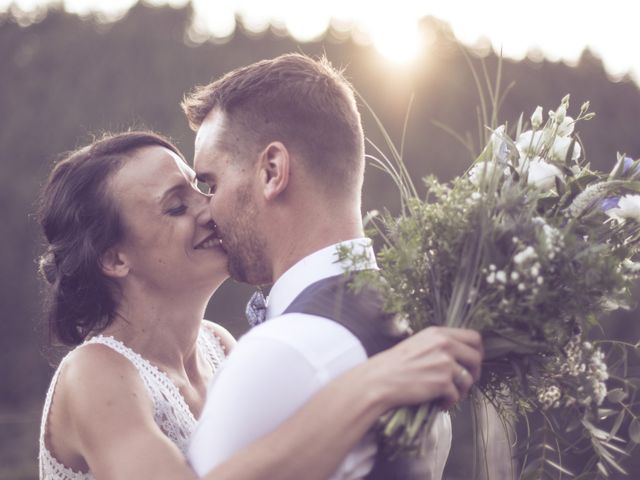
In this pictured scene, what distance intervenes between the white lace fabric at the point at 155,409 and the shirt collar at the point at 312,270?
89cm

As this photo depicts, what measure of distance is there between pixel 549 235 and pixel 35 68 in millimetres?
8633

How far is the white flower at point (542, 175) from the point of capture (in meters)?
2.65

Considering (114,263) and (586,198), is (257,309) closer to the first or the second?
(114,263)

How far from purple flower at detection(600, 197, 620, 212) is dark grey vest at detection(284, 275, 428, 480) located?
0.70m

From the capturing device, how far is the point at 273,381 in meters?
2.38

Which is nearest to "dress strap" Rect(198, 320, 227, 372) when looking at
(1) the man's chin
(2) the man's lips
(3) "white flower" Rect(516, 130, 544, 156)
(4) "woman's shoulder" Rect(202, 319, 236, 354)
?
(4) "woman's shoulder" Rect(202, 319, 236, 354)

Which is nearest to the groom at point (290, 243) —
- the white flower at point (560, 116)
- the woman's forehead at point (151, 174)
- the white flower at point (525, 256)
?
the white flower at point (525, 256)

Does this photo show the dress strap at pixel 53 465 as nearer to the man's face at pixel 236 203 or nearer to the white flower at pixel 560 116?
the man's face at pixel 236 203

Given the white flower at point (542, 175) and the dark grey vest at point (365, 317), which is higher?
the white flower at point (542, 175)

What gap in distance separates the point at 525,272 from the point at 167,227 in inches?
69.5

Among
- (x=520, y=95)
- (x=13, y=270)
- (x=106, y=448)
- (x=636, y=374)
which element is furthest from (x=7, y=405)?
(x=636, y=374)

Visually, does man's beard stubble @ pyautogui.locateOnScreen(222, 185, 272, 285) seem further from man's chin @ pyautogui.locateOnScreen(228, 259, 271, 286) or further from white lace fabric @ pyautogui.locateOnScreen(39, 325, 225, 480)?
white lace fabric @ pyautogui.locateOnScreen(39, 325, 225, 480)

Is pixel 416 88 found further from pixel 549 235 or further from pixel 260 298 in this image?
pixel 549 235

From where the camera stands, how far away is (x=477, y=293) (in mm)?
2488
